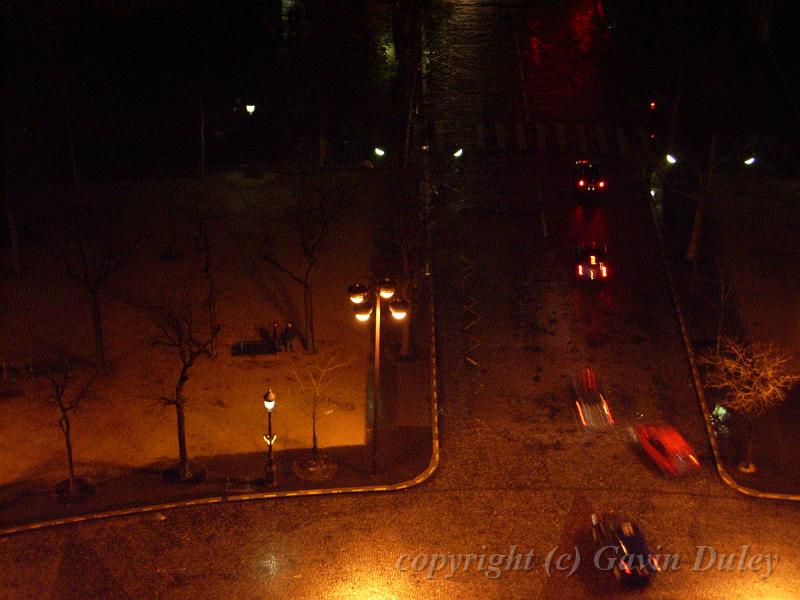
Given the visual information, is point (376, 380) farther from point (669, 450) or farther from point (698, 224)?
point (698, 224)

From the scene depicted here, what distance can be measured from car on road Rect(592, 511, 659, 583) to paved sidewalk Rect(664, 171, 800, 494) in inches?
220

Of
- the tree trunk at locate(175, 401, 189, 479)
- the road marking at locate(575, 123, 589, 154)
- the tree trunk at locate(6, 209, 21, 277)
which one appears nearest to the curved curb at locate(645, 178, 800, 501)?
the road marking at locate(575, 123, 589, 154)

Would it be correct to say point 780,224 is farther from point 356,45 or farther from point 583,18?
point 356,45

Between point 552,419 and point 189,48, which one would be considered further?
point 189,48

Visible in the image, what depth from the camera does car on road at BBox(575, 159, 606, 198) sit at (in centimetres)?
4134

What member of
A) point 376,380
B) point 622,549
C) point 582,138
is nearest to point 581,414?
point 622,549

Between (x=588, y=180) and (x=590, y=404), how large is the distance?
46.0 feet

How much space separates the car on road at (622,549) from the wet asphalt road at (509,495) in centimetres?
43

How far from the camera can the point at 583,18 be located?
190ft

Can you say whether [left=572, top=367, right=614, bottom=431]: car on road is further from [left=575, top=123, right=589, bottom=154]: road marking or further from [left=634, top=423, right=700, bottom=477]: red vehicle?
[left=575, top=123, right=589, bottom=154]: road marking

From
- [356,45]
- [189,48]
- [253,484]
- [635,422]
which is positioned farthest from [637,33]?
[253,484]

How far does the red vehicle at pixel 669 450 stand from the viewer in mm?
27656

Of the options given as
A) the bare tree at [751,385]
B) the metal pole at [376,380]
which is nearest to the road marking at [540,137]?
the bare tree at [751,385]

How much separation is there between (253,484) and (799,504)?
16406 millimetres
